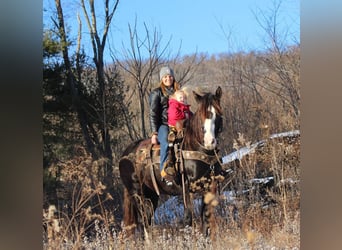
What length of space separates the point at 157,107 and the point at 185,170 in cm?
55

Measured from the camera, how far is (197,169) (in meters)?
3.52

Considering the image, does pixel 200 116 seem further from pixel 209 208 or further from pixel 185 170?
pixel 209 208

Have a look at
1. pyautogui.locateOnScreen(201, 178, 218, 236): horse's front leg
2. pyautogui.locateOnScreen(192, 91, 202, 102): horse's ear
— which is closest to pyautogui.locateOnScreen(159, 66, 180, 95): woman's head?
pyautogui.locateOnScreen(192, 91, 202, 102): horse's ear

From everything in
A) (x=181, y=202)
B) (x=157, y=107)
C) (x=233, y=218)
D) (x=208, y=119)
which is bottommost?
(x=233, y=218)

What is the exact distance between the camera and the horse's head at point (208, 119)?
348 centimetres

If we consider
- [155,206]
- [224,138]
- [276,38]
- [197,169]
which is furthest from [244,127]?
[155,206]

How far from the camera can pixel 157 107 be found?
3.54 meters

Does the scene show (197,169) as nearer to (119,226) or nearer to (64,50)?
(119,226)

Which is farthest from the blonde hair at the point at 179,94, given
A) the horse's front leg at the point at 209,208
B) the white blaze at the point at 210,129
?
the horse's front leg at the point at 209,208

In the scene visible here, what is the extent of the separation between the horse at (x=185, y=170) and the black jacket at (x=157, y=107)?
155 mm

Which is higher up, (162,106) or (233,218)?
(162,106)

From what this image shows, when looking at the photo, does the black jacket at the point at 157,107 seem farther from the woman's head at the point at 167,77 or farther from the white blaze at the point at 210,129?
the white blaze at the point at 210,129

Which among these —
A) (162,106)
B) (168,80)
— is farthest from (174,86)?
(162,106)
